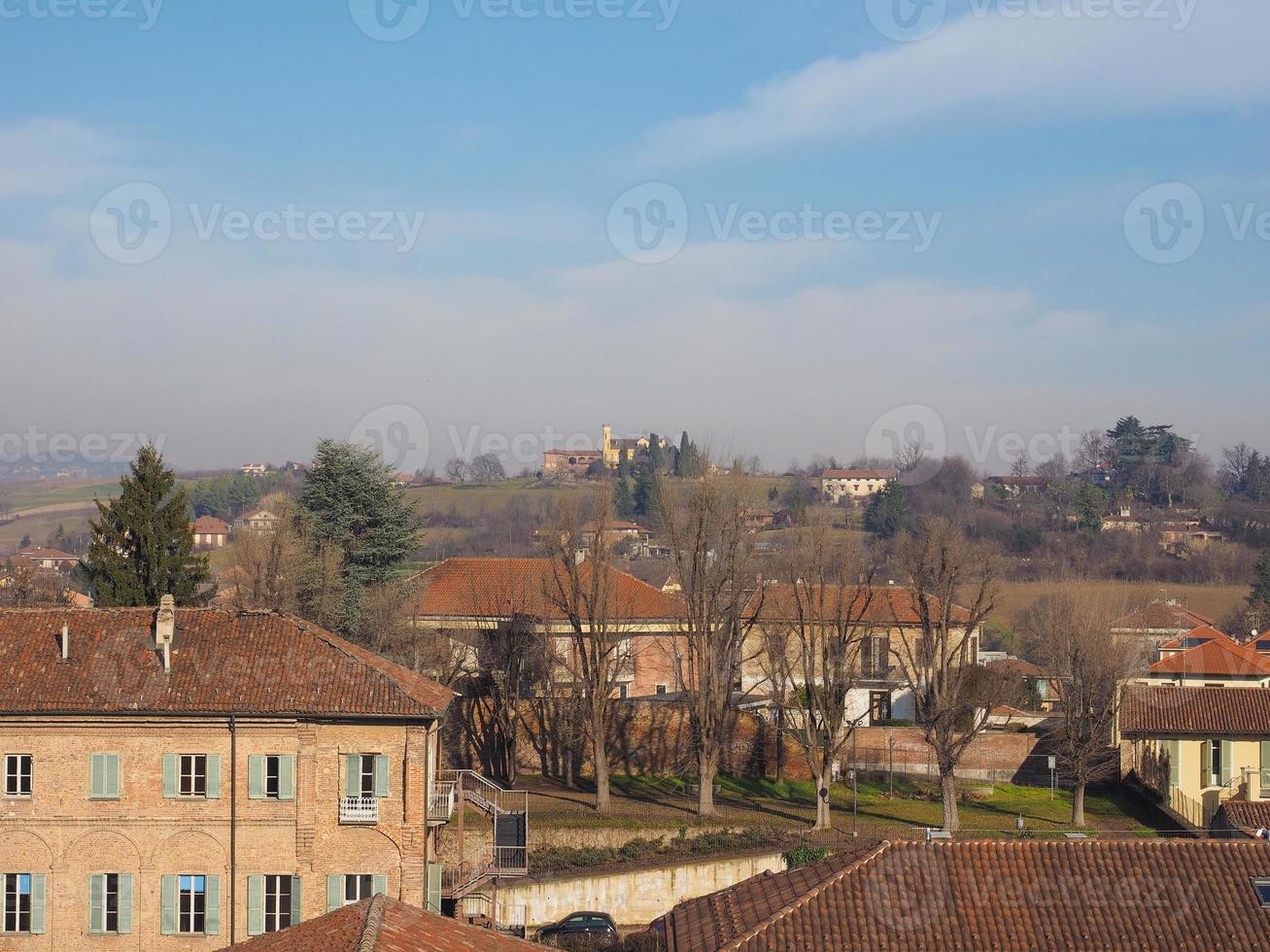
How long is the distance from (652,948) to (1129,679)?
92.8 feet

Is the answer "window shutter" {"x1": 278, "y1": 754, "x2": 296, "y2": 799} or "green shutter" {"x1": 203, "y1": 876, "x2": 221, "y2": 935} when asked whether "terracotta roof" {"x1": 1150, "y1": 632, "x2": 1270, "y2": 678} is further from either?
"green shutter" {"x1": 203, "y1": 876, "x2": 221, "y2": 935}

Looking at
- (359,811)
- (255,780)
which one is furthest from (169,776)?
→ (359,811)

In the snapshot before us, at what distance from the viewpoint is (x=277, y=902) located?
30062 mm

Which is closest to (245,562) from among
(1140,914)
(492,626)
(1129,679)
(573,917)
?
(492,626)

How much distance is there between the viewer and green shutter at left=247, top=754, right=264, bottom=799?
3038cm

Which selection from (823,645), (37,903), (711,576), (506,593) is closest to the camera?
(37,903)

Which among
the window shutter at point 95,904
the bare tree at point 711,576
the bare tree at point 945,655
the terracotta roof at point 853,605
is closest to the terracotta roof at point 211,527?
the terracotta roof at point 853,605

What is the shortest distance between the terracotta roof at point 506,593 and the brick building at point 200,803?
21974 mm

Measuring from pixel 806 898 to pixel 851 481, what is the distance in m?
166

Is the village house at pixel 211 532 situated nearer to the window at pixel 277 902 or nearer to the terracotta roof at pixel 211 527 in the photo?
the terracotta roof at pixel 211 527

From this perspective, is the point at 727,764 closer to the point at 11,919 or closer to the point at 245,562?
the point at 245,562

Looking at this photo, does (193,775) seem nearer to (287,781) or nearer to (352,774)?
(287,781)

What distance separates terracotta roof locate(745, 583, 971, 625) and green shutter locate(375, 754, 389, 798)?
18.5m

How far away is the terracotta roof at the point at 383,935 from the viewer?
732 inches
